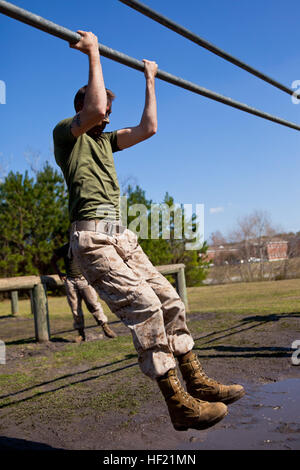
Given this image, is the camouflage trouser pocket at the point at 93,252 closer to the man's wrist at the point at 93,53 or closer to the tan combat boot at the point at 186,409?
the tan combat boot at the point at 186,409

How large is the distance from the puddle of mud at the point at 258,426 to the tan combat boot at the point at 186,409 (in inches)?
15.3

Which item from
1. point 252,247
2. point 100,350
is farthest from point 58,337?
point 252,247

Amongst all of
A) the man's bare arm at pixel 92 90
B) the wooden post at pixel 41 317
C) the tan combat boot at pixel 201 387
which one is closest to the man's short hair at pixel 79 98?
the man's bare arm at pixel 92 90

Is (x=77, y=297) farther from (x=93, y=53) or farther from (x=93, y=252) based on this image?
(x=93, y=53)

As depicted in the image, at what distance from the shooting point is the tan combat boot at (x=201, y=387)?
7.73 ft

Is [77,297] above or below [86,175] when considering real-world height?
below

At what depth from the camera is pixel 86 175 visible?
2.35m

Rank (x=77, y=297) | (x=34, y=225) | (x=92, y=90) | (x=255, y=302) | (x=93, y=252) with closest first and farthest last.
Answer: (x=92, y=90)
(x=93, y=252)
(x=77, y=297)
(x=255, y=302)
(x=34, y=225)

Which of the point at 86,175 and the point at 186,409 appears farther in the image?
the point at 86,175

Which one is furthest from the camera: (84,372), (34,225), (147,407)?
(34,225)

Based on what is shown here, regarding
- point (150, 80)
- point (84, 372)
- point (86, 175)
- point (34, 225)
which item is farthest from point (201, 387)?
point (34, 225)

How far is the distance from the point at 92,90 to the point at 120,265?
88 cm

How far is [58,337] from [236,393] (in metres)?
5.21
